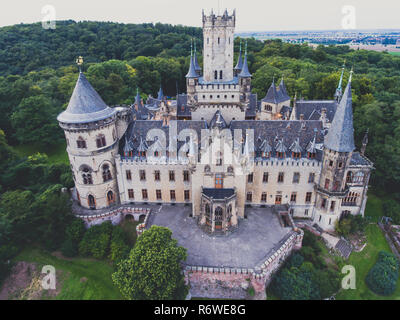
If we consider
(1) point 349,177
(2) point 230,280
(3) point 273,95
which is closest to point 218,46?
(3) point 273,95

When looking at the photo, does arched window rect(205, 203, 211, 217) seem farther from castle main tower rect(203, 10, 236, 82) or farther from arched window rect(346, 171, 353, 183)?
arched window rect(346, 171, 353, 183)

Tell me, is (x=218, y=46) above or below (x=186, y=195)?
above

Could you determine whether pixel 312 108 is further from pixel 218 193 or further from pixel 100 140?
pixel 100 140

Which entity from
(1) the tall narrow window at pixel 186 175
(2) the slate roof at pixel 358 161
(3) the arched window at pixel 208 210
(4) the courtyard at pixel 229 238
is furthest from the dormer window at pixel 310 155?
(1) the tall narrow window at pixel 186 175

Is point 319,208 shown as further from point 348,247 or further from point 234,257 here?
point 234,257

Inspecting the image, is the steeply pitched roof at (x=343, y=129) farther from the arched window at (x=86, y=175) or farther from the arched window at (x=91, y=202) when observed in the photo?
the arched window at (x=91, y=202)

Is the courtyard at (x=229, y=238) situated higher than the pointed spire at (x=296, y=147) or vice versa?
the pointed spire at (x=296, y=147)

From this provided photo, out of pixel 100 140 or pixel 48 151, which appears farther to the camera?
pixel 48 151
